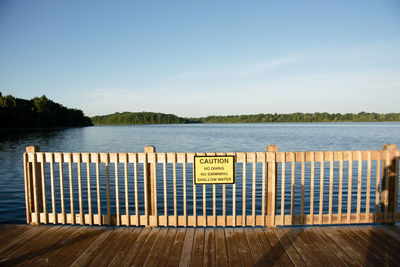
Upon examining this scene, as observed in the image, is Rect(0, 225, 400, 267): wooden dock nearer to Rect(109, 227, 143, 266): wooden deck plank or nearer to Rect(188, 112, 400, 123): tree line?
Rect(109, 227, 143, 266): wooden deck plank

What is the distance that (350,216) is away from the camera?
4.82 m

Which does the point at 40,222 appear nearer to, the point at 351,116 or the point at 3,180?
the point at 3,180

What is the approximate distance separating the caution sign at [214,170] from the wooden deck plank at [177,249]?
0.97 meters

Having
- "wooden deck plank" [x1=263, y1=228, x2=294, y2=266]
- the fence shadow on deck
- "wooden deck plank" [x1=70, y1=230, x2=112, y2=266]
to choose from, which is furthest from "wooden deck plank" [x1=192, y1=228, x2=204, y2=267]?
the fence shadow on deck

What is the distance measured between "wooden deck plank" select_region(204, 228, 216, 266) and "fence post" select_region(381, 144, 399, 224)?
11.5 feet

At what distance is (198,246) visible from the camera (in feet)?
13.3

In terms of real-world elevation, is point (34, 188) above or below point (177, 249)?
above

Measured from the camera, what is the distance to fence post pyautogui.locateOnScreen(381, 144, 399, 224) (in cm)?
481

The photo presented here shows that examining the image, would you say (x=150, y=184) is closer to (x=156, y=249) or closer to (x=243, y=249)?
(x=156, y=249)

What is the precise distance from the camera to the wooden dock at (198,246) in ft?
11.8

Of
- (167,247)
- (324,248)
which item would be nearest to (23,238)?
(167,247)

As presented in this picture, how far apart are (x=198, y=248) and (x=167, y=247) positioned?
0.51 m

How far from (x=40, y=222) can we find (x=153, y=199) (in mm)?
2392

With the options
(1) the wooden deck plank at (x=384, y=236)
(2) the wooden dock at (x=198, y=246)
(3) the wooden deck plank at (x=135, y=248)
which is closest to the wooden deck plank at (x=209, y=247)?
(2) the wooden dock at (x=198, y=246)
